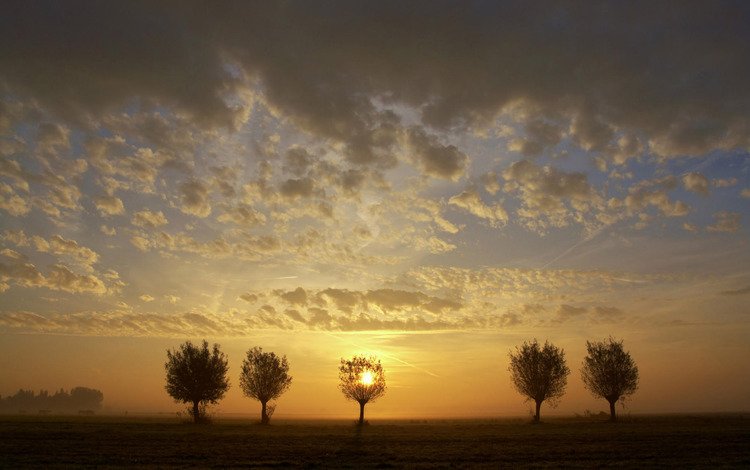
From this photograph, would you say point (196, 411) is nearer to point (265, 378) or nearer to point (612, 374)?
point (265, 378)

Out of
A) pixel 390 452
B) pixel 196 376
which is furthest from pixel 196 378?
pixel 390 452

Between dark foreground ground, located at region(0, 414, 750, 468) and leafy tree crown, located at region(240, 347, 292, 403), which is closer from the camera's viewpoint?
dark foreground ground, located at region(0, 414, 750, 468)

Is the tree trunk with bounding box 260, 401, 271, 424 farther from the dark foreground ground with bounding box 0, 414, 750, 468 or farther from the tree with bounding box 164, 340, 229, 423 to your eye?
the dark foreground ground with bounding box 0, 414, 750, 468

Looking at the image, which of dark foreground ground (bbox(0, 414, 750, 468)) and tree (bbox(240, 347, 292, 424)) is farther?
tree (bbox(240, 347, 292, 424))

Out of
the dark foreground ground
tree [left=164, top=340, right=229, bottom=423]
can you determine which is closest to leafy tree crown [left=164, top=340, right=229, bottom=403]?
tree [left=164, top=340, right=229, bottom=423]

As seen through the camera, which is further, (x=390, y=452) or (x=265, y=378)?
(x=265, y=378)

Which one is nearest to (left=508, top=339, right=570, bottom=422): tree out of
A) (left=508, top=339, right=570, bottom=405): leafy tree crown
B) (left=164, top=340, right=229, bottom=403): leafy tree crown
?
(left=508, top=339, right=570, bottom=405): leafy tree crown

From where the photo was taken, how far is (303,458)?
1296 inches

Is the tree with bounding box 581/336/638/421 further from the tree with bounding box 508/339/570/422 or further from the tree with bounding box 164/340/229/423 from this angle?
the tree with bounding box 164/340/229/423

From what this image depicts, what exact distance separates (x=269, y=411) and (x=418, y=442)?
178 ft

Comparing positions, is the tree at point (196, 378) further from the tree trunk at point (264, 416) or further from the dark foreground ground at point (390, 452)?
the dark foreground ground at point (390, 452)

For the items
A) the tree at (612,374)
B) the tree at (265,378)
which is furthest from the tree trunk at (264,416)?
the tree at (612,374)

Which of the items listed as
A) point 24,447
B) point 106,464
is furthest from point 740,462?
point 24,447

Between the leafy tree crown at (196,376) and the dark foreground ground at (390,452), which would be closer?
the dark foreground ground at (390,452)
